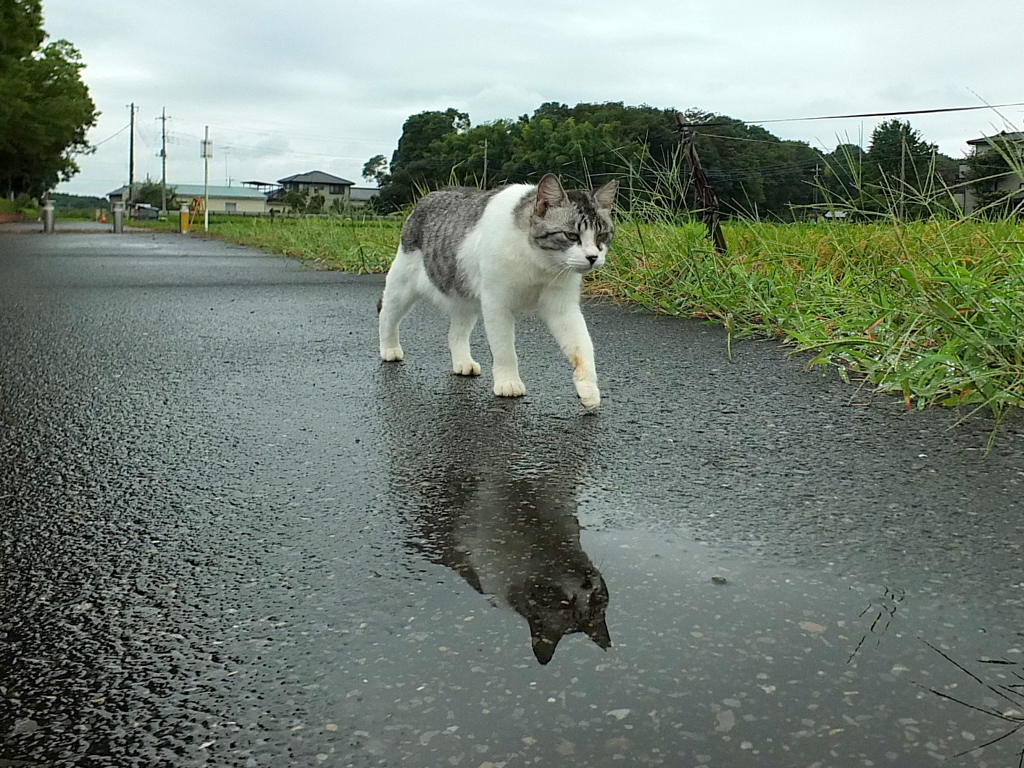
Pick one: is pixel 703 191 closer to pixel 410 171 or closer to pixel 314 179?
pixel 410 171

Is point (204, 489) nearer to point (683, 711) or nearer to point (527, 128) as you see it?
point (683, 711)

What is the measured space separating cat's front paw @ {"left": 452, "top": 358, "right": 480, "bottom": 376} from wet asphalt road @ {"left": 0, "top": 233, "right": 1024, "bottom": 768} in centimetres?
35

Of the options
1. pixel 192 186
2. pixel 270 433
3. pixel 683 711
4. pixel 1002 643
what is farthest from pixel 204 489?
pixel 192 186

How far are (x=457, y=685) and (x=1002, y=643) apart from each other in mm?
990

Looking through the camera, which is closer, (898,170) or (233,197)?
(898,170)

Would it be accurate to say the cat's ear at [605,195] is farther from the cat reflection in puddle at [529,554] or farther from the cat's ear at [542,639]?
the cat's ear at [542,639]

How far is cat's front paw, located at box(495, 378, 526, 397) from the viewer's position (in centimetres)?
422

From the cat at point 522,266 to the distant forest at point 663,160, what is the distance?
1.05 m

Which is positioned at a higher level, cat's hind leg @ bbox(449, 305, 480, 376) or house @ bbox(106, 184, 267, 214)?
house @ bbox(106, 184, 267, 214)

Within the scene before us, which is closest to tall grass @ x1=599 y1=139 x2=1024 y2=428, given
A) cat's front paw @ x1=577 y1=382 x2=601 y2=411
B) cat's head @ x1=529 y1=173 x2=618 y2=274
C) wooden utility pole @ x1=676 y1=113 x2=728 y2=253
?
wooden utility pole @ x1=676 y1=113 x2=728 y2=253

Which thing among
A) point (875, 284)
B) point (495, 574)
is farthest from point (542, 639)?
point (875, 284)

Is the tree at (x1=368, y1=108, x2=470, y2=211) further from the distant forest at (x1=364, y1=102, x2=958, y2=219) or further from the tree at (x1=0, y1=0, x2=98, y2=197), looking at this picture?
the tree at (x1=0, y1=0, x2=98, y2=197)

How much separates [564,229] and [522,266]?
0.24m

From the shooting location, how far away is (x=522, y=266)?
4.24m
